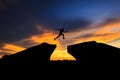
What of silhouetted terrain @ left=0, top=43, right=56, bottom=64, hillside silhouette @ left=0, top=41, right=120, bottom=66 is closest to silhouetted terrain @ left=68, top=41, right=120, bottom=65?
hillside silhouette @ left=0, top=41, right=120, bottom=66

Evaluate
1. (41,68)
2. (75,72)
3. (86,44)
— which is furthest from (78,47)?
(41,68)

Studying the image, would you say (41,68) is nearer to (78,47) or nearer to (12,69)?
(12,69)

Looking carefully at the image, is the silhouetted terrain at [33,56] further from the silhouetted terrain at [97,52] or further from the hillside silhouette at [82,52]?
the silhouetted terrain at [97,52]

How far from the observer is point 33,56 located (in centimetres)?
1393

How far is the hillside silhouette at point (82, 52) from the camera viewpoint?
13.8 metres

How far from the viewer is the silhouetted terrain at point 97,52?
13.8m

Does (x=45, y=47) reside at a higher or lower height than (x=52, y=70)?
higher

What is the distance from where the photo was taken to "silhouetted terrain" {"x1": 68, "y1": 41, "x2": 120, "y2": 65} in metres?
13.8

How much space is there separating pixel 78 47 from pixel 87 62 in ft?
3.99

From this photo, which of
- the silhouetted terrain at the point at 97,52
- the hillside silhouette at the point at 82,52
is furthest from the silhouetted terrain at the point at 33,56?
the silhouetted terrain at the point at 97,52

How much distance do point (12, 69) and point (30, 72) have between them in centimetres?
125

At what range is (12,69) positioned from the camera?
1391 centimetres

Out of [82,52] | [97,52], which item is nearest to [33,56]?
[82,52]

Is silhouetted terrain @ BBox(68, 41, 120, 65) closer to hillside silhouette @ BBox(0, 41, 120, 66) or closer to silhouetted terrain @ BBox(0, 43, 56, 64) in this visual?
hillside silhouette @ BBox(0, 41, 120, 66)
